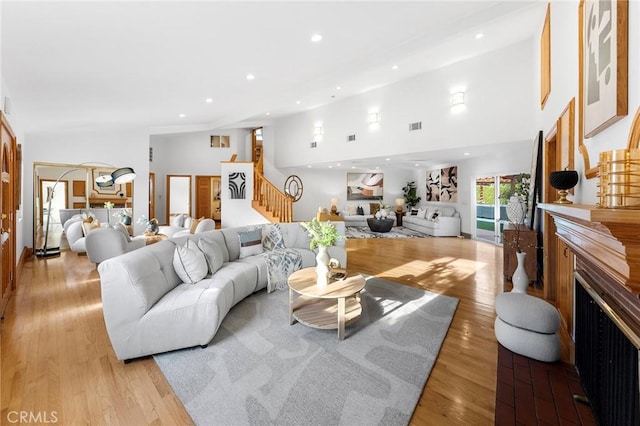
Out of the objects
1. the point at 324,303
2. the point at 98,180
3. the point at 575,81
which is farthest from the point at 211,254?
the point at 98,180

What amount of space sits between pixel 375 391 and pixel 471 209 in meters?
7.69

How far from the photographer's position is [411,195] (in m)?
11.2

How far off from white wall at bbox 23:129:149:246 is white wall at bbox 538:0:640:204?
8517 mm

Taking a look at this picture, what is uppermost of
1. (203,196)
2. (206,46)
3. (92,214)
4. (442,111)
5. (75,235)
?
(206,46)

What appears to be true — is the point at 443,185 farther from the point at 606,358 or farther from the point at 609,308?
the point at 609,308

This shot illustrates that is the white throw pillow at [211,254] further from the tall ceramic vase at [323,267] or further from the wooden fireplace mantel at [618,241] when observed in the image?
the wooden fireplace mantel at [618,241]

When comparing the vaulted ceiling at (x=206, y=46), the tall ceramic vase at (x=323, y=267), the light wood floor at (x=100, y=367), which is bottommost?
the light wood floor at (x=100, y=367)

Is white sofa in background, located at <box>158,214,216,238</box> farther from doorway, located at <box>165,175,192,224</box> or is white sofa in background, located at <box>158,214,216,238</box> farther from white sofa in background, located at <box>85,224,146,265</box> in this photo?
doorway, located at <box>165,175,192,224</box>

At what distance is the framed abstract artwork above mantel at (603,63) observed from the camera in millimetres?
1345

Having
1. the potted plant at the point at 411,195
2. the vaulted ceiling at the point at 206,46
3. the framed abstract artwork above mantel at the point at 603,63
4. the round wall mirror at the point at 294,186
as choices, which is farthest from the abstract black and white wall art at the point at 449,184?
the framed abstract artwork above mantel at the point at 603,63

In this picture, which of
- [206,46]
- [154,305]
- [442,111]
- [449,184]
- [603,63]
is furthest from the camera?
[449,184]

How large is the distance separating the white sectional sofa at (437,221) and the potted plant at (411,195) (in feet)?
3.37

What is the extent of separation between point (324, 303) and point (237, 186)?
16.9 feet

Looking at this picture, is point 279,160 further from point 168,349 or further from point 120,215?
point 168,349
